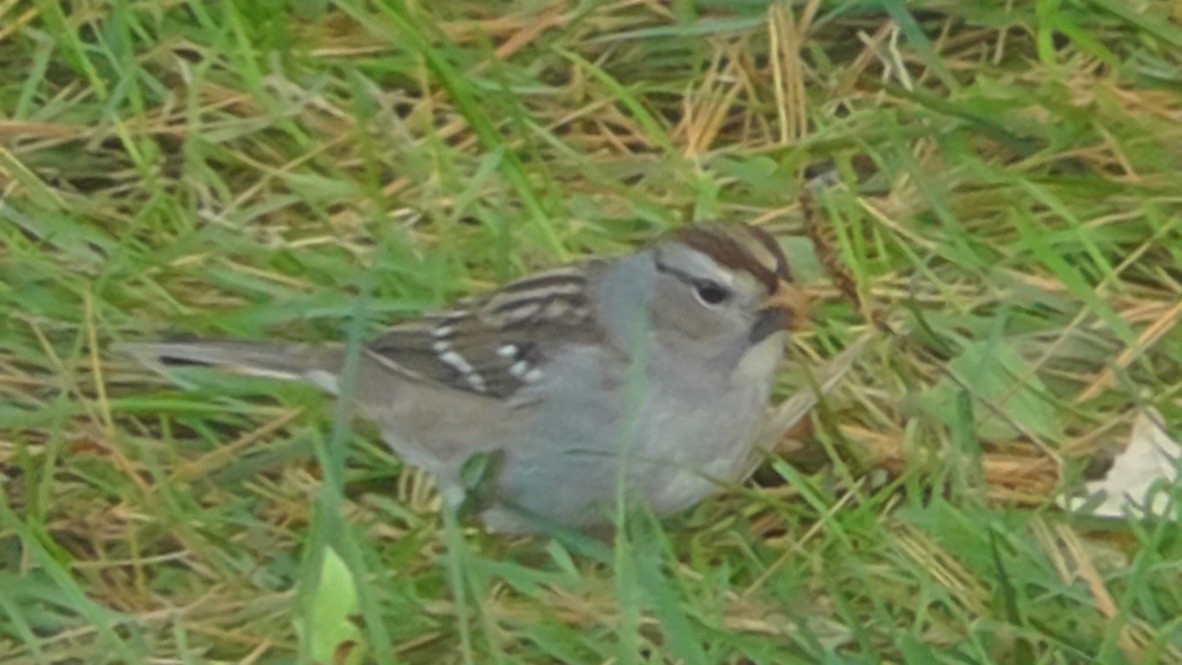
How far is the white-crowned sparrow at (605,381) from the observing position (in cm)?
297

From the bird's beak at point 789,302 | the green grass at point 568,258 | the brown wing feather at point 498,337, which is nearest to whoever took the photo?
the green grass at point 568,258

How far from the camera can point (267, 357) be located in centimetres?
318

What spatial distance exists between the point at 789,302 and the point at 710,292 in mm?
108

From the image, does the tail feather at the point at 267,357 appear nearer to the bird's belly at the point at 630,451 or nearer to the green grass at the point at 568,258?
the green grass at the point at 568,258

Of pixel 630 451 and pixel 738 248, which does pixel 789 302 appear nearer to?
pixel 738 248

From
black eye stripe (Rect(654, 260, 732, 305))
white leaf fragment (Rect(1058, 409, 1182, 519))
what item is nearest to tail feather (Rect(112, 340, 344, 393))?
black eye stripe (Rect(654, 260, 732, 305))

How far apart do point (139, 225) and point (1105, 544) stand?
1.46m

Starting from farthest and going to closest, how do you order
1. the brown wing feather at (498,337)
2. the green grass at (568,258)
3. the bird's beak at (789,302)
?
the brown wing feather at (498,337), the bird's beak at (789,302), the green grass at (568,258)

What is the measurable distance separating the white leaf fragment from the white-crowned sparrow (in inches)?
16.5

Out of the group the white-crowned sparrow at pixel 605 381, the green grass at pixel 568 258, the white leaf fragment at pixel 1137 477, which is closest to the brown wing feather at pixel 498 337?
the white-crowned sparrow at pixel 605 381

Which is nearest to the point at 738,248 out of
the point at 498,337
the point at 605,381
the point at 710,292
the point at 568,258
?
the point at 710,292

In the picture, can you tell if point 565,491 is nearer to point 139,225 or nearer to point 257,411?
point 257,411

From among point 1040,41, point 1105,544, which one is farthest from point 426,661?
point 1040,41

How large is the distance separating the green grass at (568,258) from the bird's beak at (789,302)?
213 millimetres
